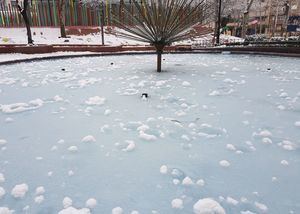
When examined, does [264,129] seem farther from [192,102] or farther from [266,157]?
[192,102]

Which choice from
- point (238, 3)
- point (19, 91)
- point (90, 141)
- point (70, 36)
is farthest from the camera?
point (238, 3)

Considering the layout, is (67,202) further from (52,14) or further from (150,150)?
(52,14)

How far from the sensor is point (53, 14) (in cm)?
3120

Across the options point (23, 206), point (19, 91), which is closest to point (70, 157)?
point (23, 206)

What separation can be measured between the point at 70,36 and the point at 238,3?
1063 inches

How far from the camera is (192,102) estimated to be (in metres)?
5.04

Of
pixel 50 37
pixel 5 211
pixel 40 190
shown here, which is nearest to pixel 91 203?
pixel 40 190

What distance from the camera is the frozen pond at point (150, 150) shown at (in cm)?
215

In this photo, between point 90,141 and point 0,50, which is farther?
point 0,50

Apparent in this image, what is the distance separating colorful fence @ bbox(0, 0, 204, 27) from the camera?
93.5ft

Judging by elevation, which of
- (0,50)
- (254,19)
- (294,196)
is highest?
(254,19)

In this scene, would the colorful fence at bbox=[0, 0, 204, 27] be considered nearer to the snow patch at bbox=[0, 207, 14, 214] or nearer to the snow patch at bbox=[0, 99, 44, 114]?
the snow patch at bbox=[0, 99, 44, 114]

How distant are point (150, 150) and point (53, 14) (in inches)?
1306

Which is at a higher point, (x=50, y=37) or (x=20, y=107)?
(x=50, y=37)
